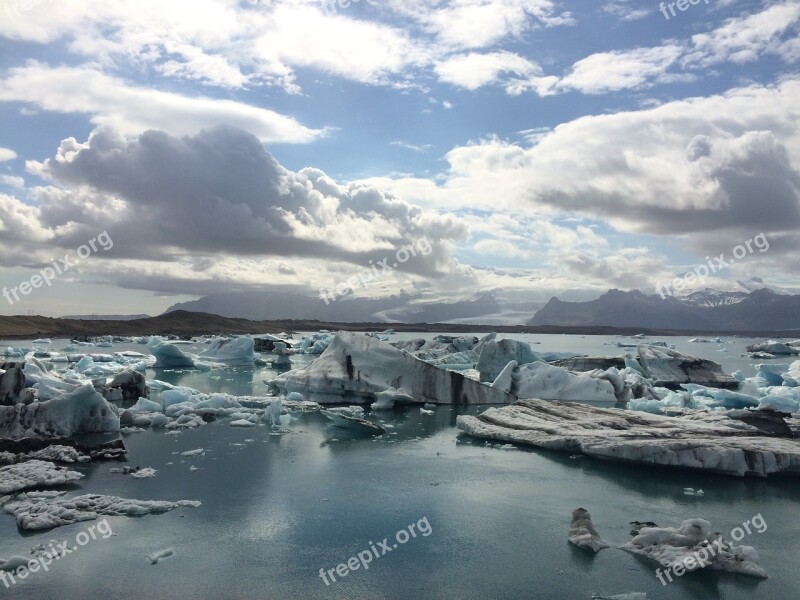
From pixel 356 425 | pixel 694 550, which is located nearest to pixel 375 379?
pixel 356 425

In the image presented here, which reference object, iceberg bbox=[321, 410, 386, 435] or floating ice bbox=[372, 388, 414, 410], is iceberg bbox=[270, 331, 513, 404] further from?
iceberg bbox=[321, 410, 386, 435]

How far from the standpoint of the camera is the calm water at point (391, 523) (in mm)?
5863

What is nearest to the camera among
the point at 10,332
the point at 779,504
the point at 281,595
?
the point at 281,595

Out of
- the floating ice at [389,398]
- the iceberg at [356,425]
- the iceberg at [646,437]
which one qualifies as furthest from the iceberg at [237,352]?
the iceberg at [646,437]

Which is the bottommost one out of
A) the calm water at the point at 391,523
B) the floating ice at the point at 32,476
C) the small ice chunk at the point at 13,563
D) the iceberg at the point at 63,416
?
the calm water at the point at 391,523

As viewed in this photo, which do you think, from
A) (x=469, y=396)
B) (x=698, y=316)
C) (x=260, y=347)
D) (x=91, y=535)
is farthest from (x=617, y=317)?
(x=91, y=535)

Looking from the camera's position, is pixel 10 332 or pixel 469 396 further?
pixel 10 332

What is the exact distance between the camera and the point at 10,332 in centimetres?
6056

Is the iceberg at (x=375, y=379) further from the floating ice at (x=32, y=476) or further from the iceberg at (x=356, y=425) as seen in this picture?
the floating ice at (x=32, y=476)

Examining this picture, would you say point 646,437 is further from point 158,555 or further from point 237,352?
point 237,352

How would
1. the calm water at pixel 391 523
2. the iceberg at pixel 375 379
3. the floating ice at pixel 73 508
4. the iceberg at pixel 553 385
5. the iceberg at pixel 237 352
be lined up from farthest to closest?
the iceberg at pixel 237 352 → the iceberg at pixel 553 385 → the iceberg at pixel 375 379 → the floating ice at pixel 73 508 → the calm water at pixel 391 523

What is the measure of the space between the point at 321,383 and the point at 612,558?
12.3 m

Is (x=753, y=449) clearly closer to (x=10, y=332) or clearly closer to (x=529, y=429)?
(x=529, y=429)

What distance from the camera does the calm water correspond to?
231 inches
